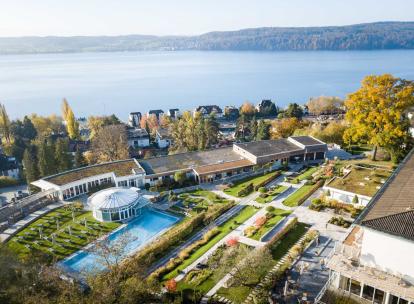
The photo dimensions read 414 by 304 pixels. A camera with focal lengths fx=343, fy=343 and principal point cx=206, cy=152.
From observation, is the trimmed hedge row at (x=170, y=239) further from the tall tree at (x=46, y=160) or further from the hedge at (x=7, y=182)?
the hedge at (x=7, y=182)

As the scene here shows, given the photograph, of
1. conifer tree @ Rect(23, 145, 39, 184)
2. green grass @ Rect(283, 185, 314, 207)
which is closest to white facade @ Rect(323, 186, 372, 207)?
green grass @ Rect(283, 185, 314, 207)

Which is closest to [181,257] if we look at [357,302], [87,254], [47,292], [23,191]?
[87,254]

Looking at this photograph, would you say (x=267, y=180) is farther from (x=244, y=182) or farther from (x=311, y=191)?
(x=311, y=191)

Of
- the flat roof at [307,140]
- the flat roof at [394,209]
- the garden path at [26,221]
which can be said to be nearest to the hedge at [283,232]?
the flat roof at [394,209]

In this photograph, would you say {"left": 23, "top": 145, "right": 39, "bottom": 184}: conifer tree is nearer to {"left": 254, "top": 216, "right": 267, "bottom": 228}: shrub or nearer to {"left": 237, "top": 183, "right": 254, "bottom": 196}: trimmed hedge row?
{"left": 237, "top": 183, "right": 254, "bottom": 196}: trimmed hedge row

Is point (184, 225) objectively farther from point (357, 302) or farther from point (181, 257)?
point (357, 302)
